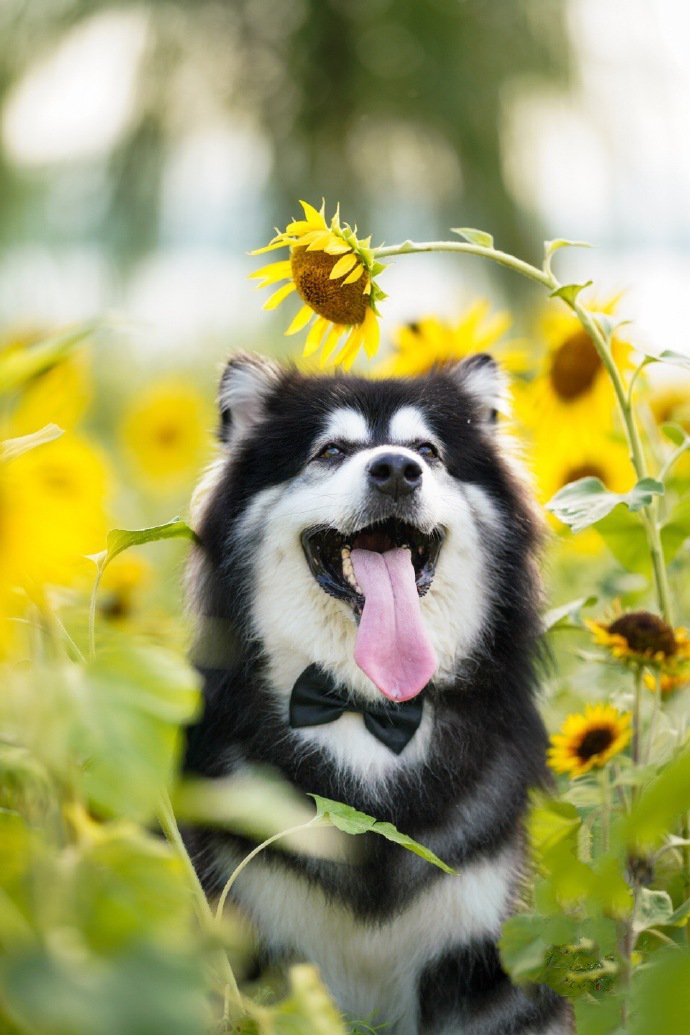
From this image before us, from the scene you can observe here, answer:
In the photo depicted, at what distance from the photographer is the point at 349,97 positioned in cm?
823

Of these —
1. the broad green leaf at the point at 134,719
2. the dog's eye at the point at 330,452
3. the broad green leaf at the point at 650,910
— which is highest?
the dog's eye at the point at 330,452

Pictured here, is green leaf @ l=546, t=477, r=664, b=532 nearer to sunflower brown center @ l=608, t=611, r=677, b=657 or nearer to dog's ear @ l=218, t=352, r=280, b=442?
sunflower brown center @ l=608, t=611, r=677, b=657

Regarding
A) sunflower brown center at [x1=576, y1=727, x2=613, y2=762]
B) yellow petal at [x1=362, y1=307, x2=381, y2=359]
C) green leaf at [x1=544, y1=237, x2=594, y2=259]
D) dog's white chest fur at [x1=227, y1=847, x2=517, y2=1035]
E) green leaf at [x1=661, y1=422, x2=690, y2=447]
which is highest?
green leaf at [x1=544, y1=237, x2=594, y2=259]

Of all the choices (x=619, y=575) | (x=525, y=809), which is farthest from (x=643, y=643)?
(x=619, y=575)

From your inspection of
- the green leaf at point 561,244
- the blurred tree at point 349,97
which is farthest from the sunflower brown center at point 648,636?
the blurred tree at point 349,97

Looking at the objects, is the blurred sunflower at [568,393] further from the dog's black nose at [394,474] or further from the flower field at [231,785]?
the dog's black nose at [394,474]

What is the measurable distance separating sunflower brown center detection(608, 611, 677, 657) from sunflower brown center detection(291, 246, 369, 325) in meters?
0.80

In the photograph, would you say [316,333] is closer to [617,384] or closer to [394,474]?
[394,474]

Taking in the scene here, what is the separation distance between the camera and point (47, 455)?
1026 mm

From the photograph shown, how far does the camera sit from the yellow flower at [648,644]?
2.06m

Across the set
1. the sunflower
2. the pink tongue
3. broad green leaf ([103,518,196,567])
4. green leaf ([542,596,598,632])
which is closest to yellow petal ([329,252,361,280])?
the sunflower

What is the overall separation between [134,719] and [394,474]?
1.59 meters

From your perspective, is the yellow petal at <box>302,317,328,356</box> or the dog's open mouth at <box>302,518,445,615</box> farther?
the dog's open mouth at <box>302,518,445,615</box>

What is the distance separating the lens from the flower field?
753mm
